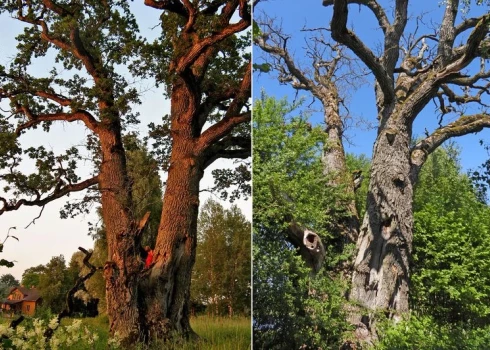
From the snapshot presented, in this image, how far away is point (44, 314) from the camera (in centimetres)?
500

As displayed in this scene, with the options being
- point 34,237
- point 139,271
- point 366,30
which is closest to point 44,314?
point 139,271

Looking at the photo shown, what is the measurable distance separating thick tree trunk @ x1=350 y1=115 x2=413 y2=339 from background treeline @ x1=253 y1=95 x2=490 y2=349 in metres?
0.08

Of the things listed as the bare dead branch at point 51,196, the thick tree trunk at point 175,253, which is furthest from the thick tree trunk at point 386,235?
A: the bare dead branch at point 51,196

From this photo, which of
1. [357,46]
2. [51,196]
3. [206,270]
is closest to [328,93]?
[357,46]

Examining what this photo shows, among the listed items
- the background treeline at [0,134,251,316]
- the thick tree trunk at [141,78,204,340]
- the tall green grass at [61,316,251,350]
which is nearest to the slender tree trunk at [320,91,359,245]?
the tall green grass at [61,316,251,350]

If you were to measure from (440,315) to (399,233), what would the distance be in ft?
2.11

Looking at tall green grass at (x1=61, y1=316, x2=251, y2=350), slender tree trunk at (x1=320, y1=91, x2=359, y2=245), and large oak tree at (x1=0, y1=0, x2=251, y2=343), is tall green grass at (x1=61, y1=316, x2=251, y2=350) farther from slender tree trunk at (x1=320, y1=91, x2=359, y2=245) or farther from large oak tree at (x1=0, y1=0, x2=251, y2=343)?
slender tree trunk at (x1=320, y1=91, x2=359, y2=245)

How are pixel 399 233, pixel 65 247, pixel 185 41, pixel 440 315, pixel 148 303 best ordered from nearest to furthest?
pixel 440 315, pixel 399 233, pixel 148 303, pixel 185 41, pixel 65 247

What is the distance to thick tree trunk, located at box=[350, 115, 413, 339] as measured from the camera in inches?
163

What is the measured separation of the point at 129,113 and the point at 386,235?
12.9 ft

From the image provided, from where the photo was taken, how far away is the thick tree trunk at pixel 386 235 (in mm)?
4133

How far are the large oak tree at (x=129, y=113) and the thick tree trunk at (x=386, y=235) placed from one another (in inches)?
70.5

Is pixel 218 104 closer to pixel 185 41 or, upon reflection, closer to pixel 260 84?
pixel 185 41

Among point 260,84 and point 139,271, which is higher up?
point 260,84
